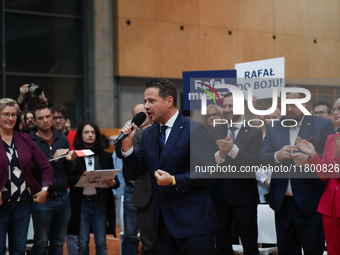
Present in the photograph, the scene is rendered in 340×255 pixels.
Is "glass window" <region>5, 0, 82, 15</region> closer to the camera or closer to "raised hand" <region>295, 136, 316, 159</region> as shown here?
the camera

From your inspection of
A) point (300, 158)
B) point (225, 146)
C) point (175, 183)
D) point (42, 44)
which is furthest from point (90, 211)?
point (42, 44)

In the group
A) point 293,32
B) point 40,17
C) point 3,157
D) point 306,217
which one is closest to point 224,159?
point 306,217

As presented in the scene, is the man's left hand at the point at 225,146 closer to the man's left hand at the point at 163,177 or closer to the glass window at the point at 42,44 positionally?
the man's left hand at the point at 163,177

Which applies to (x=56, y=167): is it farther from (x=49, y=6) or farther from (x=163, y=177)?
(x=49, y=6)

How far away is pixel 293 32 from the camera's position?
12180mm

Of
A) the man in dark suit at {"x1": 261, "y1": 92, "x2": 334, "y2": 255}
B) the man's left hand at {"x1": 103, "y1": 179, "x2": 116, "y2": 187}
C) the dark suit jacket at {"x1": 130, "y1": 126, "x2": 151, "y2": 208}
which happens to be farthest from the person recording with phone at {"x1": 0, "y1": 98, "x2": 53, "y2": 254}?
the man in dark suit at {"x1": 261, "y1": 92, "x2": 334, "y2": 255}

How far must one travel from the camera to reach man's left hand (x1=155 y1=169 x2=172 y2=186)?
2521mm

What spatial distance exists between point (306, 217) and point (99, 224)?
220cm

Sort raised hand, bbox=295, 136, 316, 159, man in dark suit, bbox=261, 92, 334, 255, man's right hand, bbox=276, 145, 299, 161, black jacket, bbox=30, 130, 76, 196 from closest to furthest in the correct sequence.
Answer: raised hand, bbox=295, 136, 316, 159 < man's right hand, bbox=276, 145, 299, 161 < man in dark suit, bbox=261, 92, 334, 255 < black jacket, bbox=30, 130, 76, 196

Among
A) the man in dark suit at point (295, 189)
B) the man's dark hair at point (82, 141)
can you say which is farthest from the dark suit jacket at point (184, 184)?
the man's dark hair at point (82, 141)

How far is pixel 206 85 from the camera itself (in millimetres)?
4781

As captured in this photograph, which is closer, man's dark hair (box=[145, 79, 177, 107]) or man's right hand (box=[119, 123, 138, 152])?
man's right hand (box=[119, 123, 138, 152])

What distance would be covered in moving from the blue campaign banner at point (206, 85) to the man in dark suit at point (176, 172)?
1844 millimetres

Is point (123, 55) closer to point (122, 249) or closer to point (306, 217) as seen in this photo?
point (122, 249)
